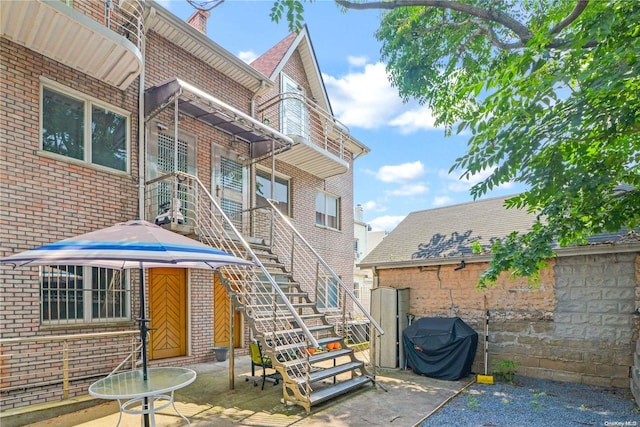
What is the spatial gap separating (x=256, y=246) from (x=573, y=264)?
638 cm

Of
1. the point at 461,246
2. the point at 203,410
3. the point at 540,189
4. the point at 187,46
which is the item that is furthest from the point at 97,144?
the point at 461,246

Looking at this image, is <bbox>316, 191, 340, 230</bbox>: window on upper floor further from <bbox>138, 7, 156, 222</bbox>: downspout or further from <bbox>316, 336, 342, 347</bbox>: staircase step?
<bbox>316, 336, 342, 347</bbox>: staircase step

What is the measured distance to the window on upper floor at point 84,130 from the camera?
6.30 m

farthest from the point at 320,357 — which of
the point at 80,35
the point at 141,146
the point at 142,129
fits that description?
the point at 80,35

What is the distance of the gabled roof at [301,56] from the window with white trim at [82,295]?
7.44 m

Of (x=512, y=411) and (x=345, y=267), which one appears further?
(x=345, y=267)

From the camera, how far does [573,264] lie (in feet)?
25.0

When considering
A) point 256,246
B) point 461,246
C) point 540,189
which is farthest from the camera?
point 461,246

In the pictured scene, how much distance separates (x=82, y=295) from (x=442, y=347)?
6.78 metres

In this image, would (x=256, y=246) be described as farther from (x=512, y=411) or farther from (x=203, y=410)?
(x=512, y=411)

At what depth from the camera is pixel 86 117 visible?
22.1 feet

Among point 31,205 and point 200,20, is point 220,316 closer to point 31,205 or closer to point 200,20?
point 31,205

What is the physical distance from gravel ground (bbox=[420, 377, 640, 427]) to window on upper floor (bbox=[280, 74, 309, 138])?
27.1 ft

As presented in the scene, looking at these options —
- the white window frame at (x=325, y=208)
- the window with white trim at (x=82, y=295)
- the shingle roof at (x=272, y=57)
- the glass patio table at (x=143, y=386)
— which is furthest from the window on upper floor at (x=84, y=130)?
the white window frame at (x=325, y=208)
